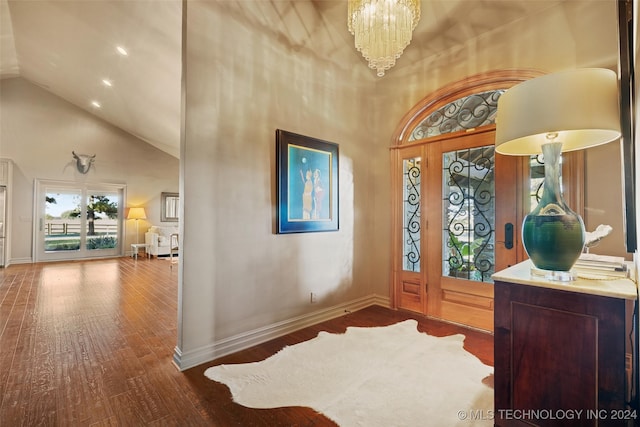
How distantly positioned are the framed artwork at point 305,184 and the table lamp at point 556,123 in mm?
1955

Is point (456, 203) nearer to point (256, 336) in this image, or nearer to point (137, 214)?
point (256, 336)

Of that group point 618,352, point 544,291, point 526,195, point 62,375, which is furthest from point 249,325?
point 526,195

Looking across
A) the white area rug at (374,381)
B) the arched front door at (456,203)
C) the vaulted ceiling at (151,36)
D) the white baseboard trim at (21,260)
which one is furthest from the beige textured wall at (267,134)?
the white baseboard trim at (21,260)

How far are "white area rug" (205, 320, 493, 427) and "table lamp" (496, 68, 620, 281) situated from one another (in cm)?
106

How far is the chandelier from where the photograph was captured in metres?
2.05

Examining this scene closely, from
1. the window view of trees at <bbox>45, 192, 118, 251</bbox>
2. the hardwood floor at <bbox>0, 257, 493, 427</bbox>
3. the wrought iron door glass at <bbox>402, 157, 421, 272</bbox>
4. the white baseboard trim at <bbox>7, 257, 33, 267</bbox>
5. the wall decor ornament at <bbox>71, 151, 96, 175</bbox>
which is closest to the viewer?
the hardwood floor at <bbox>0, 257, 493, 427</bbox>

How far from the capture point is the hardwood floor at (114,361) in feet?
5.61

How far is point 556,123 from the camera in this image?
4.20ft

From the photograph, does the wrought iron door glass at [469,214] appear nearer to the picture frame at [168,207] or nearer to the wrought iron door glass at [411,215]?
the wrought iron door glass at [411,215]

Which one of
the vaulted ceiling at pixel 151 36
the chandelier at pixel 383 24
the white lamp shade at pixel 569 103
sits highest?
the vaulted ceiling at pixel 151 36

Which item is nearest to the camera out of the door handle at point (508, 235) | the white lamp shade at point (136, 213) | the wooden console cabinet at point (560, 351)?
the wooden console cabinet at point (560, 351)

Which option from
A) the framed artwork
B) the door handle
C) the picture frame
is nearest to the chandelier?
the framed artwork

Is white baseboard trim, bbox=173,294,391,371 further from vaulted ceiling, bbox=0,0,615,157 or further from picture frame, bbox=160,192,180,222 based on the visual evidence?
picture frame, bbox=160,192,180,222

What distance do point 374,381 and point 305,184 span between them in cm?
199
